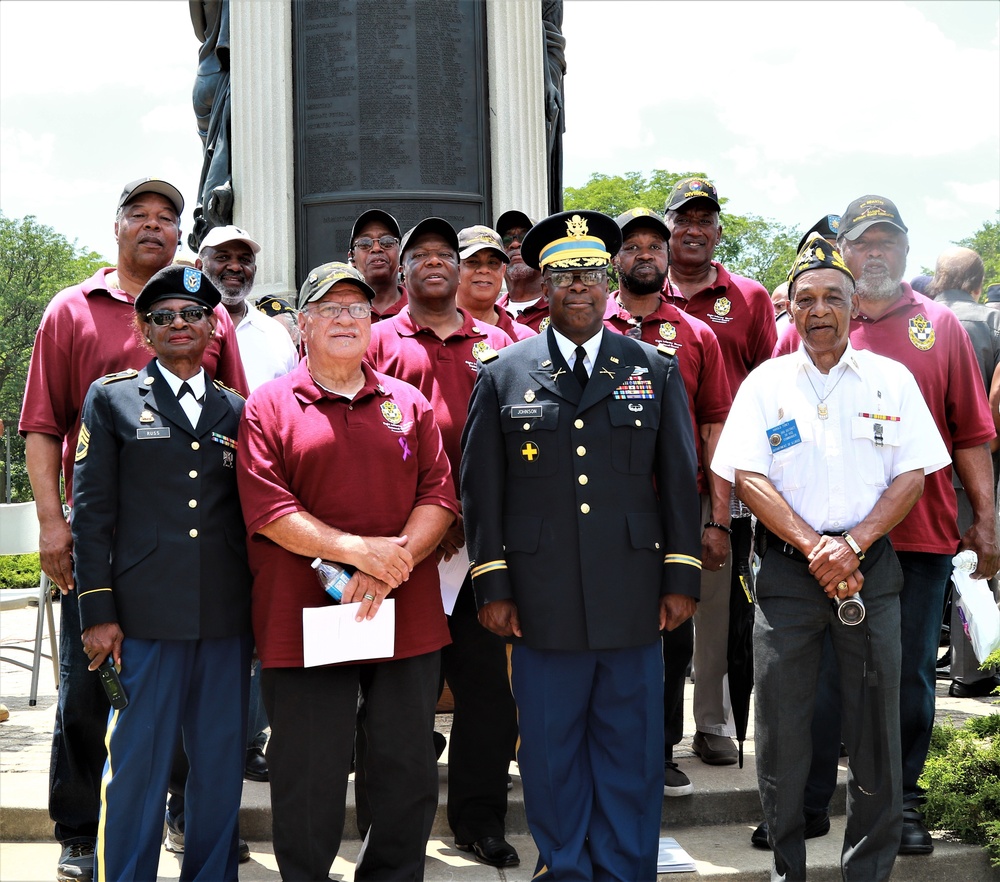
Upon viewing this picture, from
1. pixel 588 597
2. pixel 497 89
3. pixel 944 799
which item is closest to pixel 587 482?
pixel 588 597

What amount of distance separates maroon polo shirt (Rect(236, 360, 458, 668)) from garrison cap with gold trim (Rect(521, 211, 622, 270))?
83 centimetres

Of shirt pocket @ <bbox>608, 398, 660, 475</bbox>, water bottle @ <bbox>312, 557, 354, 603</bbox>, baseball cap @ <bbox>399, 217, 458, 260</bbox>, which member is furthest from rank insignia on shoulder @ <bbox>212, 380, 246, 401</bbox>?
shirt pocket @ <bbox>608, 398, 660, 475</bbox>

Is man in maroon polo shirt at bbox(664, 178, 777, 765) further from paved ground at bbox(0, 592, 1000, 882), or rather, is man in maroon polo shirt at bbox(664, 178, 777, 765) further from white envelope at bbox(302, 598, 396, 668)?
white envelope at bbox(302, 598, 396, 668)

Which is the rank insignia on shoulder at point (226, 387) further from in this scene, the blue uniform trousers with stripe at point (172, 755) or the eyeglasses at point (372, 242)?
the eyeglasses at point (372, 242)

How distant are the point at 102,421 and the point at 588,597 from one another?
5.96 feet

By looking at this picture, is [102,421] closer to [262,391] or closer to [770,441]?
[262,391]

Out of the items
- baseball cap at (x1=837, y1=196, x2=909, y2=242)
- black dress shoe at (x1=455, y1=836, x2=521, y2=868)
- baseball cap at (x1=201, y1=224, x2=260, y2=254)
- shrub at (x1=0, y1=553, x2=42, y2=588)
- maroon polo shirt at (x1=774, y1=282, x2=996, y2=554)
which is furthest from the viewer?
shrub at (x1=0, y1=553, x2=42, y2=588)

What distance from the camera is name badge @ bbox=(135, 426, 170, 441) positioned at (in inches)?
152

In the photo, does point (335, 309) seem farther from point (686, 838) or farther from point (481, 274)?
point (686, 838)

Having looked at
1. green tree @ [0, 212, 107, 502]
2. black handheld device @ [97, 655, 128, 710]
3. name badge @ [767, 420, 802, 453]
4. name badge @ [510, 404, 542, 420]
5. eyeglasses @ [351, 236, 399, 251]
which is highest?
green tree @ [0, 212, 107, 502]

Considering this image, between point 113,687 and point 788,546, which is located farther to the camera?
point 788,546

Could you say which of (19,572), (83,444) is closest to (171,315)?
(83,444)

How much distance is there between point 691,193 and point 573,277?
5.83 feet

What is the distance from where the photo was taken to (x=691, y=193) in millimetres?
5590
